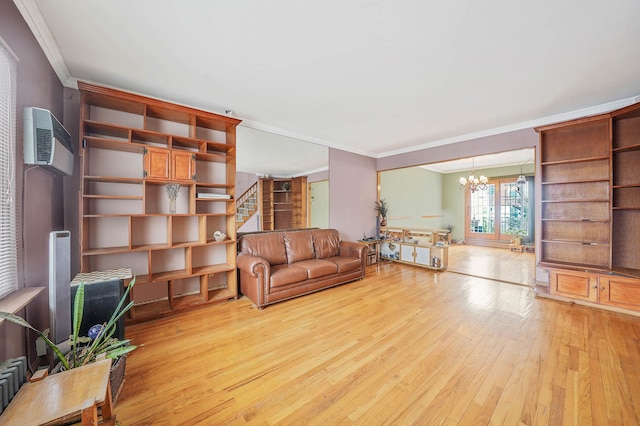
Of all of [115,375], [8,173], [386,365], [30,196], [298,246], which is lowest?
[386,365]

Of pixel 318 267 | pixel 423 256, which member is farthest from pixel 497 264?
pixel 318 267

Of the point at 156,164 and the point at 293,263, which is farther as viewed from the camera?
the point at 293,263

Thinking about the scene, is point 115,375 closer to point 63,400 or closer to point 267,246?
point 63,400

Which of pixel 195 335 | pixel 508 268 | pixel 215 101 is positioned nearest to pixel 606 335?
pixel 508 268

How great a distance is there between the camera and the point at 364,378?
173 cm

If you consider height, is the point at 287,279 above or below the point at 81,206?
below

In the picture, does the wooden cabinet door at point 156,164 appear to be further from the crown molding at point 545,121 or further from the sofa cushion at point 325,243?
the crown molding at point 545,121

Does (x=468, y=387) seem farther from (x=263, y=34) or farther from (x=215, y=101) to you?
(x=215, y=101)

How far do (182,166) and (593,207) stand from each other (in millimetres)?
5502

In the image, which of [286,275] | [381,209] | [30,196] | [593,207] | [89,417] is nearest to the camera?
[89,417]

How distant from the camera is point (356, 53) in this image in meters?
2.07

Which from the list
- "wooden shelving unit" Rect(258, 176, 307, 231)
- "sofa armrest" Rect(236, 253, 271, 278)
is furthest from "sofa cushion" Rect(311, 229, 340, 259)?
"sofa armrest" Rect(236, 253, 271, 278)

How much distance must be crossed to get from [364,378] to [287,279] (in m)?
1.62

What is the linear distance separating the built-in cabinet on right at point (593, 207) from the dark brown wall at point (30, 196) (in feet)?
17.8
